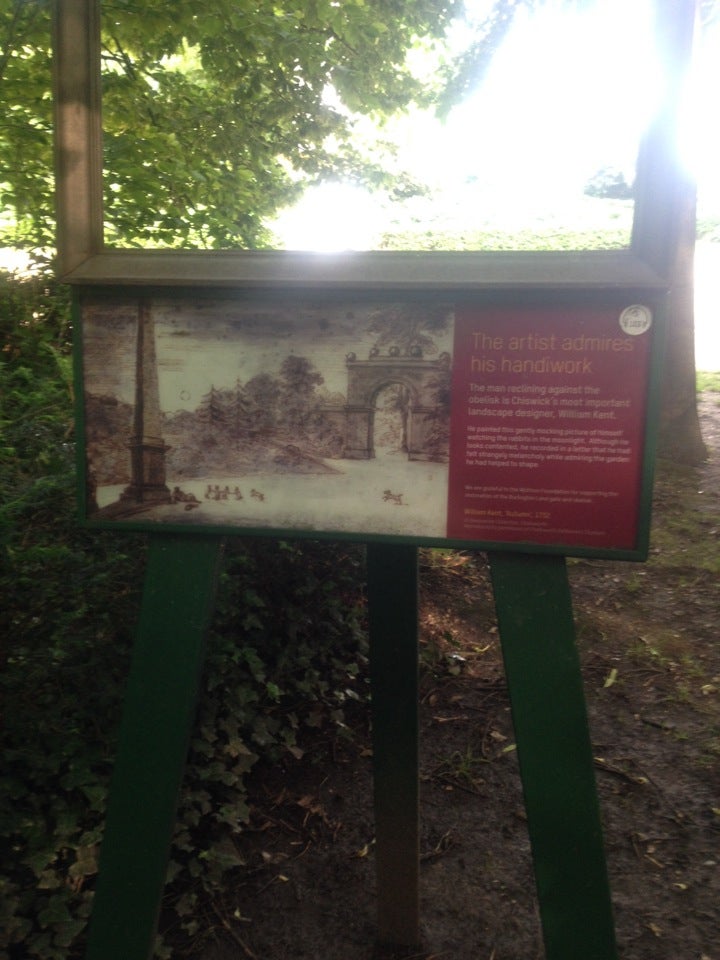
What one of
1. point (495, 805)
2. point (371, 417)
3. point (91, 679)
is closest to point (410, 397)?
point (371, 417)

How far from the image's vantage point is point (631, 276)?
1.42m

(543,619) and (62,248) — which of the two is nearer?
(543,619)

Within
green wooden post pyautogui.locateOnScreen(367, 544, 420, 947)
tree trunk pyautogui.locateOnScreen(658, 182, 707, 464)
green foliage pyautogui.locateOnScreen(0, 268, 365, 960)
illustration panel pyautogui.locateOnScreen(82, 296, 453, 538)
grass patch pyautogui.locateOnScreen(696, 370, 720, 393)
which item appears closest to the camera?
illustration panel pyautogui.locateOnScreen(82, 296, 453, 538)

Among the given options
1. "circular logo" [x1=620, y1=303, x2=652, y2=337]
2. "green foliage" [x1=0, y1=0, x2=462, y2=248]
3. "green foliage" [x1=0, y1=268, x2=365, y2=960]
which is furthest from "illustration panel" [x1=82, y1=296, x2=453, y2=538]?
"green foliage" [x1=0, y1=0, x2=462, y2=248]

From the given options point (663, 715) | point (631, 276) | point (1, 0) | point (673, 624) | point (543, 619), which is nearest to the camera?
point (631, 276)

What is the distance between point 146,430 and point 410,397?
1.72 ft

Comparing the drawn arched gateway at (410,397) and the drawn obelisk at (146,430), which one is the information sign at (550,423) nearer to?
the drawn arched gateway at (410,397)

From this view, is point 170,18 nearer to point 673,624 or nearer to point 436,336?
point 436,336

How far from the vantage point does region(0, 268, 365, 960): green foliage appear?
242 centimetres

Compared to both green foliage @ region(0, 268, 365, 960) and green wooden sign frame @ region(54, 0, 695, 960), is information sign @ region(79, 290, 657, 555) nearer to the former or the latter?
green wooden sign frame @ region(54, 0, 695, 960)

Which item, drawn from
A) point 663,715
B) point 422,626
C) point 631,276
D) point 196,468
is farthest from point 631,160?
point 422,626

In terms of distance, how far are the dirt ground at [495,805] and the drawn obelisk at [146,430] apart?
1.55 metres

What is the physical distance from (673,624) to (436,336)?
3385mm

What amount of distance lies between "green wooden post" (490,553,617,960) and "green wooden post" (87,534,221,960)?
597mm
